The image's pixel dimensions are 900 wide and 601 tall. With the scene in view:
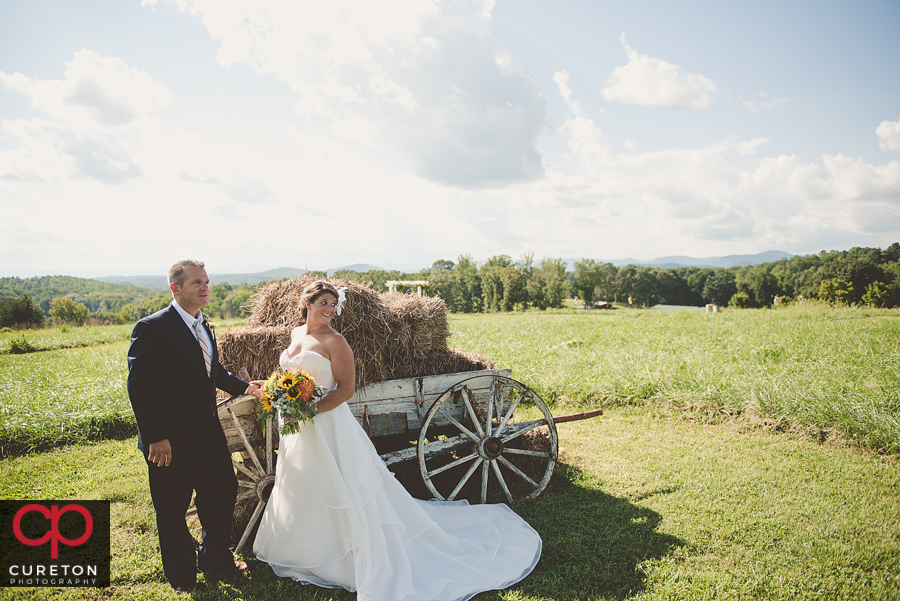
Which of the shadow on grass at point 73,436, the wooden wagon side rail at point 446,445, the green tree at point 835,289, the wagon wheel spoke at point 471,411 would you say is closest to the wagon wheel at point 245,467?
the wooden wagon side rail at point 446,445

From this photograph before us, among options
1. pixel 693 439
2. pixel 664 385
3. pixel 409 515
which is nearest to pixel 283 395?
pixel 409 515

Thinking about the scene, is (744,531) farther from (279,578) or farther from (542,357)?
(542,357)

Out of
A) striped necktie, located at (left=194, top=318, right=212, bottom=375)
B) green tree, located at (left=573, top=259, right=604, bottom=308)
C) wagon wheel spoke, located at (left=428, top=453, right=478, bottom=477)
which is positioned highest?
green tree, located at (left=573, top=259, right=604, bottom=308)

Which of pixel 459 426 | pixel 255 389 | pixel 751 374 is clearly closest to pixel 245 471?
pixel 255 389

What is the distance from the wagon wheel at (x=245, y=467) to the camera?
3902 millimetres

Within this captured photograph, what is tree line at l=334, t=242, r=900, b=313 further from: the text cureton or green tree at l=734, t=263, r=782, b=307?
the text cureton

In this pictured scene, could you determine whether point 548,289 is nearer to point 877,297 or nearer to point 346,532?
point 877,297

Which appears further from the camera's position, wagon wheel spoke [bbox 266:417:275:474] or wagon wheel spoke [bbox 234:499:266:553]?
wagon wheel spoke [bbox 266:417:275:474]

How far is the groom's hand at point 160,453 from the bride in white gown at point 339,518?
84 centimetres

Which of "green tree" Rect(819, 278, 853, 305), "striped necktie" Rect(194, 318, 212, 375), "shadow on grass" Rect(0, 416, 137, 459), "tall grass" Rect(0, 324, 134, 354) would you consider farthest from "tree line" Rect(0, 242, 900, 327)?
"striped necktie" Rect(194, 318, 212, 375)

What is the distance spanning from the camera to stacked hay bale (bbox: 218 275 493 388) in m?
4.57

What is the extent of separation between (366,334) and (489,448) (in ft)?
6.24

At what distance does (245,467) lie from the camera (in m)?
4.13

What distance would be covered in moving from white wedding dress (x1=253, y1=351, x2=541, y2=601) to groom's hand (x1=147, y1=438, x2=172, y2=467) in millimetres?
843
